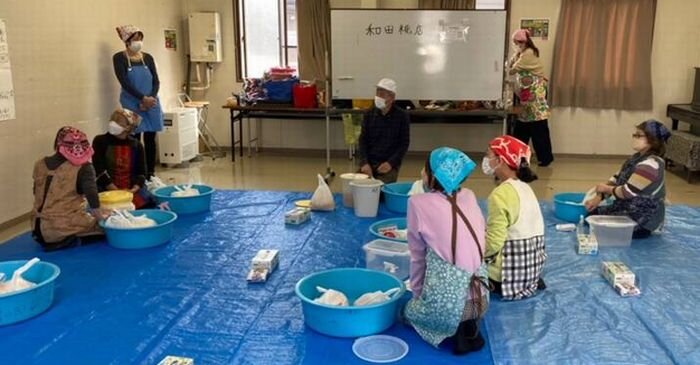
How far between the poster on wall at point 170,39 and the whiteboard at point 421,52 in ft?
7.91

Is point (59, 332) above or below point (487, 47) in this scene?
below

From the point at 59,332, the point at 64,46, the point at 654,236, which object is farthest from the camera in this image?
the point at 64,46

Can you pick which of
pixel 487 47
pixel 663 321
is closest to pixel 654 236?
pixel 663 321

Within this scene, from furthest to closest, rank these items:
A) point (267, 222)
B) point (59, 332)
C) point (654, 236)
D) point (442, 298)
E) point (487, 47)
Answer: point (487, 47)
point (267, 222)
point (654, 236)
point (59, 332)
point (442, 298)

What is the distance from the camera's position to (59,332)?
2600 mm

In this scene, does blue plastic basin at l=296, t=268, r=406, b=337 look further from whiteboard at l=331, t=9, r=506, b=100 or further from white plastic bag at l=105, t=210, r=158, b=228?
whiteboard at l=331, t=9, r=506, b=100

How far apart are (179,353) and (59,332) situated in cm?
57

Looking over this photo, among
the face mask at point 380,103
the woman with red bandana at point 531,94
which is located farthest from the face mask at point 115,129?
the woman with red bandana at point 531,94

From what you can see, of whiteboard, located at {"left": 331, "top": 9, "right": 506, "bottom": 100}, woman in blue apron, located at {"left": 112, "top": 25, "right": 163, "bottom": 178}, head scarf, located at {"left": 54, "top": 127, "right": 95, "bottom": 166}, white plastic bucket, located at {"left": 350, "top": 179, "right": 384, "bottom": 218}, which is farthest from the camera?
whiteboard, located at {"left": 331, "top": 9, "right": 506, "bottom": 100}

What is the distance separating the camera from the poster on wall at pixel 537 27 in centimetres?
760

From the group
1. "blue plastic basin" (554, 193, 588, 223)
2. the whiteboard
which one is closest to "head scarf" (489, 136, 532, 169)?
"blue plastic basin" (554, 193, 588, 223)

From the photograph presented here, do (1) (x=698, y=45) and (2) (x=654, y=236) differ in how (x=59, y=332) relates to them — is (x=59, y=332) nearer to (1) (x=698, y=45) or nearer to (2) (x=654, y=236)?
(2) (x=654, y=236)

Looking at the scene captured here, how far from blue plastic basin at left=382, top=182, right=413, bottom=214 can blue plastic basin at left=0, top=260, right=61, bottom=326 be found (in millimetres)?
2346

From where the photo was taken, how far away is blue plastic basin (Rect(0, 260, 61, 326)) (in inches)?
103
